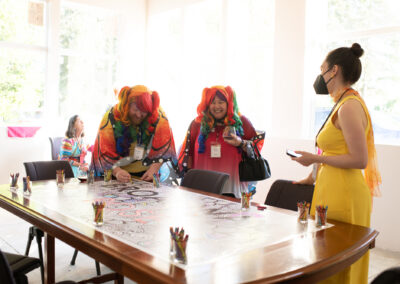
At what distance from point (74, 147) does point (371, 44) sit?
3.84 meters

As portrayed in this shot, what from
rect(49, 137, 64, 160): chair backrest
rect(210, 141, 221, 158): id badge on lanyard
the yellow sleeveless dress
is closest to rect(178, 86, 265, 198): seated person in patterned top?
rect(210, 141, 221, 158): id badge on lanyard

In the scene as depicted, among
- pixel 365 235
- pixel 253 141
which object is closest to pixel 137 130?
pixel 253 141

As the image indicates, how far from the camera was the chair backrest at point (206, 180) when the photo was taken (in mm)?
2781

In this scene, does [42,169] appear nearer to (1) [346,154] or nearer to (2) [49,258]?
→ (2) [49,258]

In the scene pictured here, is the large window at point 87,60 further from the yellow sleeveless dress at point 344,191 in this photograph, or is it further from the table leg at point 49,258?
the yellow sleeveless dress at point 344,191

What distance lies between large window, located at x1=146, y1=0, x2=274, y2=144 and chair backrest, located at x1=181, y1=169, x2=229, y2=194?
2.91 meters

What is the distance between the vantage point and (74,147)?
538 cm

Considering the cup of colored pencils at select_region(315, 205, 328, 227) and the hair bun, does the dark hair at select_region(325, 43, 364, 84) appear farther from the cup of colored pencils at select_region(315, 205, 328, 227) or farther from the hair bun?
the cup of colored pencils at select_region(315, 205, 328, 227)

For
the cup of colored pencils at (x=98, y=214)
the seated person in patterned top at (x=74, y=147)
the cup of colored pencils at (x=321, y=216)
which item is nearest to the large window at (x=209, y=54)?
the seated person in patterned top at (x=74, y=147)

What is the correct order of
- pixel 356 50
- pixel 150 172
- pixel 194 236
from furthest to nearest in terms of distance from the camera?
pixel 150 172
pixel 356 50
pixel 194 236

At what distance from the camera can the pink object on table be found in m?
6.01

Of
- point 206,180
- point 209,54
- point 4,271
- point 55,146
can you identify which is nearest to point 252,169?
point 206,180

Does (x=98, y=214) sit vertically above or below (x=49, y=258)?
above

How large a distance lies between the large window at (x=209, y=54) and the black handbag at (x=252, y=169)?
2.52m
